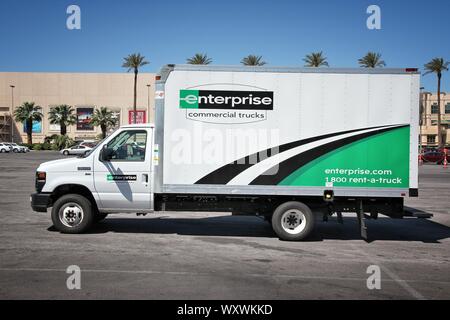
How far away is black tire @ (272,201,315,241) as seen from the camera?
9.04 meters

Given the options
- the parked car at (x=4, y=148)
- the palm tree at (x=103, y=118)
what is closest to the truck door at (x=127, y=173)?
the parked car at (x=4, y=148)

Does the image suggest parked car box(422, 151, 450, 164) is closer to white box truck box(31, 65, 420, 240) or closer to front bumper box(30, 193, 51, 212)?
white box truck box(31, 65, 420, 240)

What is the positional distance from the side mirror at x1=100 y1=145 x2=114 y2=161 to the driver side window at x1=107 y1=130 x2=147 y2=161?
0.19 ft

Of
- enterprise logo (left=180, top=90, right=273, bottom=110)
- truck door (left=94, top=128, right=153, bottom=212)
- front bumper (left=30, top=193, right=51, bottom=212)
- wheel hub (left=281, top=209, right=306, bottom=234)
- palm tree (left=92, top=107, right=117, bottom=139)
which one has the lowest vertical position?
wheel hub (left=281, top=209, right=306, bottom=234)


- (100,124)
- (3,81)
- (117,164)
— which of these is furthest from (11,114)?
(117,164)

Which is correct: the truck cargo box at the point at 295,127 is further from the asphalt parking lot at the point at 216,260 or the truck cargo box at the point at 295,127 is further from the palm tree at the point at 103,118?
the palm tree at the point at 103,118

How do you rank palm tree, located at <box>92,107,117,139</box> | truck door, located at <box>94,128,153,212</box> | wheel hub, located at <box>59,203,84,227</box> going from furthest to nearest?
palm tree, located at <box>92,107,117,139</box> < wheel hub, located at <box>59,203,84,227</box> < truck door, located at <box>94,128,153,212</box>

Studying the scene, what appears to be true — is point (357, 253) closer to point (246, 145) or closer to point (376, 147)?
Result: point (376, 147)

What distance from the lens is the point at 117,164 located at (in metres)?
9.30

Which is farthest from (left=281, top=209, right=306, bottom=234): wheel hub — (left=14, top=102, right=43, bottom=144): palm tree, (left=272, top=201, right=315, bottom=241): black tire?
(left=14, top=102, right=43, bottom=144): palm tree

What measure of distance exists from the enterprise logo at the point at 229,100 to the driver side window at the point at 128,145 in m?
1.29

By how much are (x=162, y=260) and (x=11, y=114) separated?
9538 cm

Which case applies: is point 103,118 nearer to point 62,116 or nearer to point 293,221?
point 62,116

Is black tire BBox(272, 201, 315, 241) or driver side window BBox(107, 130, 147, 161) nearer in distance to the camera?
black tire BBox(272, 201, 315, 241)
